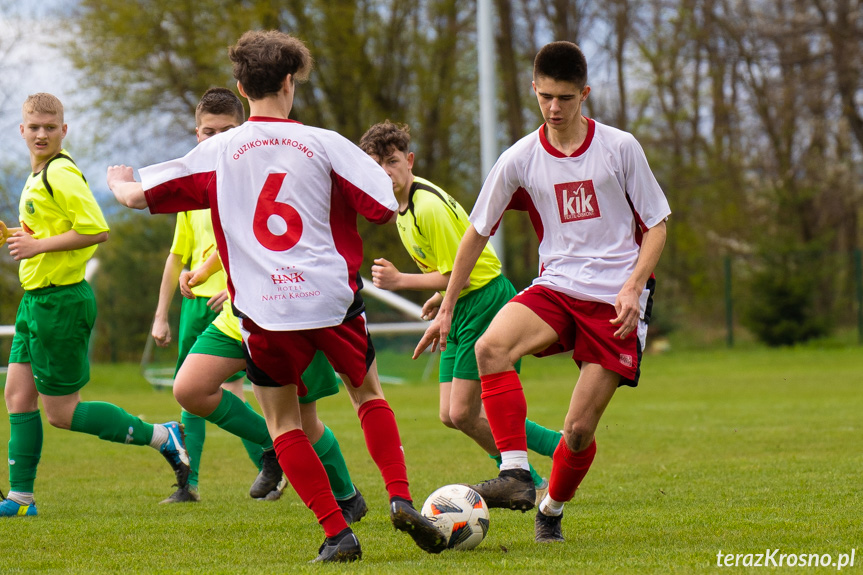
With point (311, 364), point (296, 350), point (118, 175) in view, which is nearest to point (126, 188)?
point (118, 175)

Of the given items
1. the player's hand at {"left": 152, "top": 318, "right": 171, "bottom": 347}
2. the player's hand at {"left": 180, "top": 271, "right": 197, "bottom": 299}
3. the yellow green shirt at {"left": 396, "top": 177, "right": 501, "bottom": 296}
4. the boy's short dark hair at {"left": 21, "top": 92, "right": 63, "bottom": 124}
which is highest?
the boy's short dark hair at {"left": 21, "top": 92, "right": 63, "bottom": 124}

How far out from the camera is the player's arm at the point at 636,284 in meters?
4.02

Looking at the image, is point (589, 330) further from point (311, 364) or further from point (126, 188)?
point (126, 188)

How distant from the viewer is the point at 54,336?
535cm

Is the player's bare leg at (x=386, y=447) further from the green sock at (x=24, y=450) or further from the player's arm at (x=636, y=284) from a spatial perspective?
the green sock at (x=24, y=450)

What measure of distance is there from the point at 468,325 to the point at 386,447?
1.70m

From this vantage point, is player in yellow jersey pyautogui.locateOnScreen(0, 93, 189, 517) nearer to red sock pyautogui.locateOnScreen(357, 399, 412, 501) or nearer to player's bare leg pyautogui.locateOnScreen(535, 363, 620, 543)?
red sock pyautogui.locateOnScreen(357, 399, 412, 501)

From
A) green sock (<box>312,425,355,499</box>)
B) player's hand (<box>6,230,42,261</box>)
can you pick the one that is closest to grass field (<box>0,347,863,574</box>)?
green sock (<box>312,425,355,499</box>)

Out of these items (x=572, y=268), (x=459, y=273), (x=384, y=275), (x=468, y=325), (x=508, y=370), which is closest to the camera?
(x=508, y=370)

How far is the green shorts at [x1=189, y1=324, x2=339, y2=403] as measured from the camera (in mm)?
4934

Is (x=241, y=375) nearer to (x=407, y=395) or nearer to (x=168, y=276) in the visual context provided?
(x=168, y=276)

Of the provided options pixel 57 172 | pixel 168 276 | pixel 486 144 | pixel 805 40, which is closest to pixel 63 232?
pixel 57 172

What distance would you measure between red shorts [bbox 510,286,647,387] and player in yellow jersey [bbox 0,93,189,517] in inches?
96.0

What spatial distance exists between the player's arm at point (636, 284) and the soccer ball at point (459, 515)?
0.87 m
